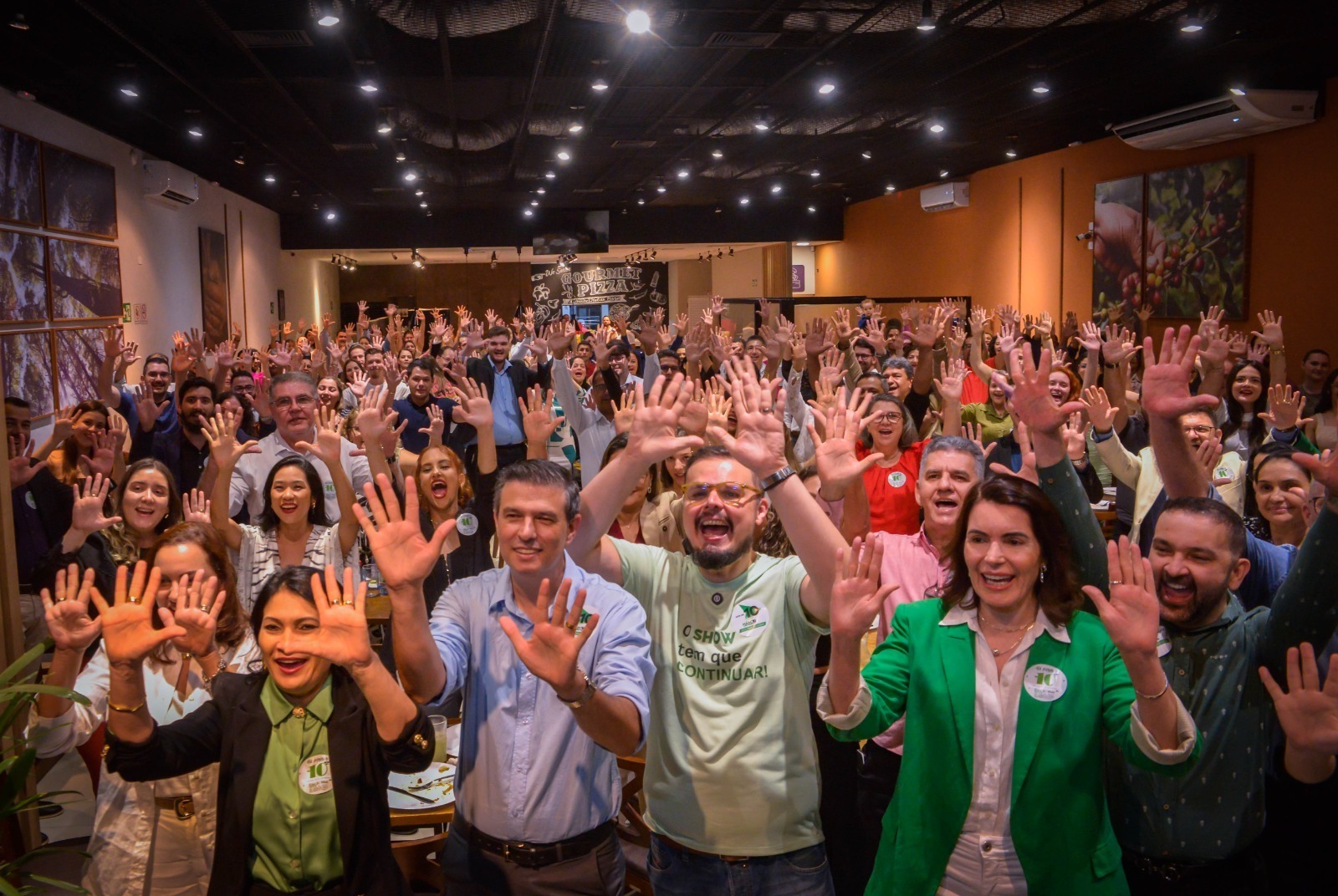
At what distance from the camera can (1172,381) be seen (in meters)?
2.74

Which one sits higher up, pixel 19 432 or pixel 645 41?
pixel 645 41

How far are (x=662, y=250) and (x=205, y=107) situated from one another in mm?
15239

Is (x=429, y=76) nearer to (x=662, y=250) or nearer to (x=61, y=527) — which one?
(x=61, y=527)

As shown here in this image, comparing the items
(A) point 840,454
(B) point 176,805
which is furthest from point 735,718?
(B) point 176,805

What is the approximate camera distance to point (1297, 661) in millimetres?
2092

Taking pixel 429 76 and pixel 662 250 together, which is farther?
pixel 662 250

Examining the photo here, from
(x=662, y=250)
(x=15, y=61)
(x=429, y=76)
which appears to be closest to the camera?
(x=15, y=61)

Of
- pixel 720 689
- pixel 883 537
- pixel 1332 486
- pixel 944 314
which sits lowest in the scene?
pixel 720 689

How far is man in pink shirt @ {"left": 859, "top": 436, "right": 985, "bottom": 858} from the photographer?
270cm

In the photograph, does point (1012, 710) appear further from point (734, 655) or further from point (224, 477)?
point (224, 477)

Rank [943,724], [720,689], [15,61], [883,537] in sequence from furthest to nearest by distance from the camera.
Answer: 1. [15,61]
2. [883,537]
3. [720,689]
4. [943,724]

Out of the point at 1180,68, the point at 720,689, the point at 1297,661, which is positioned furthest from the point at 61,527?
the point at 1180,68

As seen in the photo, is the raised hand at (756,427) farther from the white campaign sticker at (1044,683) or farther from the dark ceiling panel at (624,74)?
the dark ceiling panel at (624,74)

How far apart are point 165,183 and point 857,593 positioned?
1131 cm
